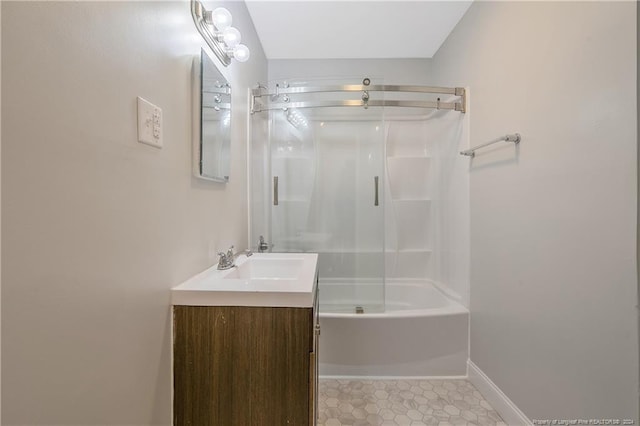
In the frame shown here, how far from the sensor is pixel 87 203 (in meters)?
0.58

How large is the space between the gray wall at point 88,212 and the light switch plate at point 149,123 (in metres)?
0.02

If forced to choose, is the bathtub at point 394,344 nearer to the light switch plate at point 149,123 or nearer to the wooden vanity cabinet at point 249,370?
the wooden vanity cabinet at point 249,370

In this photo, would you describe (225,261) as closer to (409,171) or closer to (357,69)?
(409,171)

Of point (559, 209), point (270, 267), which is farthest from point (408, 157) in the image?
point (270, 267)

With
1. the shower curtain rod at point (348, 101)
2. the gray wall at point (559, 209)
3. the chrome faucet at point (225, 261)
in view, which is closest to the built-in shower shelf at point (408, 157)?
the shower curtain rod at point (348, 101)

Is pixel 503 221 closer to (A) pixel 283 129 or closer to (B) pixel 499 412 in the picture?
(B) pixel 499 412

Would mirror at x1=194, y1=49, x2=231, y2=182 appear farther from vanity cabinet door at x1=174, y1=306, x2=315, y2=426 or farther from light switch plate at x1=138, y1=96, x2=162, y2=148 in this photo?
vanity cabinet door at x1=174, y1=306, x2=315, y2=426

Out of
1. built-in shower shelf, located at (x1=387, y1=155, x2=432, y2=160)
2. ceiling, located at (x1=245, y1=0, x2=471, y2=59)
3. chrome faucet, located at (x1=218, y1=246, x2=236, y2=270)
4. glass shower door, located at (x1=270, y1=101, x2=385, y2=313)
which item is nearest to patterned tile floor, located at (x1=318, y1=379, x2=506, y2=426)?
glass shower door, located at (x1=270, y1=101, x2=385, y2=313)

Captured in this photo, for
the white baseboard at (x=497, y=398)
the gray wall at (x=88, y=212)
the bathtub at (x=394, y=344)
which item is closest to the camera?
the gray wall at (x=88, y=212)

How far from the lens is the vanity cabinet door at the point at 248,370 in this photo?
0.87 metres

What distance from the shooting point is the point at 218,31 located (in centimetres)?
122

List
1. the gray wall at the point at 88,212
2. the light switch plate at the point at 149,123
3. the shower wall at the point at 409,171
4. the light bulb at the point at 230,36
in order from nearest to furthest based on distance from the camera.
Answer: the gray wall at the point at 88,212
the light switch plate at the point at 149,123
the light bulb at the point at 230,36
the shower wall at the point at 409,171

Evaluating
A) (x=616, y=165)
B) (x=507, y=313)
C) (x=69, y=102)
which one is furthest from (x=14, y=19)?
(x=507, y=313)

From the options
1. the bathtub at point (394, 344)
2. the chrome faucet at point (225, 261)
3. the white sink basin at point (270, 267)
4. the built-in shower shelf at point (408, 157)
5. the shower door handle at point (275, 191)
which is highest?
the built-in shower shelf at point (408, 157)
